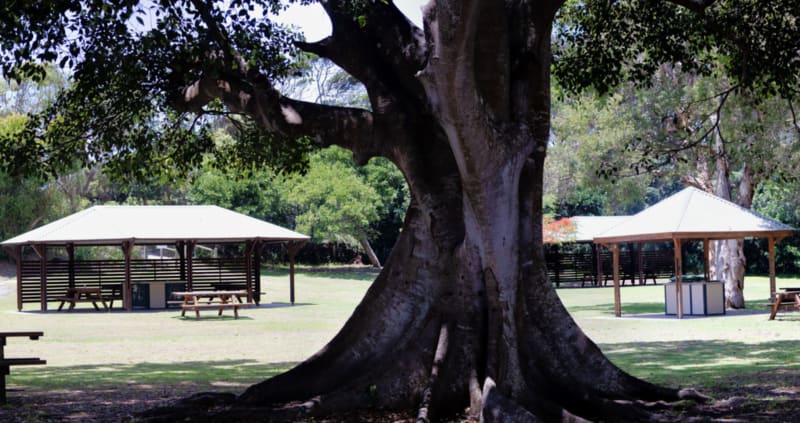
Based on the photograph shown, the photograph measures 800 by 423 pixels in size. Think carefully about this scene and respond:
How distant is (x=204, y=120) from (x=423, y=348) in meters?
6.69

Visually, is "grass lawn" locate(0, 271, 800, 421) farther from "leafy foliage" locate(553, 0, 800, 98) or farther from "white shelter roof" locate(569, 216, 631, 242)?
"white shelter roof" locate(569, 216, 631, 242)

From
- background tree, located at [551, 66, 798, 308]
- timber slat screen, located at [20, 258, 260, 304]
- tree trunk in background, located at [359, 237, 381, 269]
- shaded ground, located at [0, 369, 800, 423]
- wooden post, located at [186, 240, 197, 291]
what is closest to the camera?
shaded ground, located at [0, 369, 800, 423]

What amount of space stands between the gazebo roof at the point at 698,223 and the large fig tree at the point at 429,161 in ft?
43.7

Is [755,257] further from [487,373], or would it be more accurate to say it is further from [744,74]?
[487,373]

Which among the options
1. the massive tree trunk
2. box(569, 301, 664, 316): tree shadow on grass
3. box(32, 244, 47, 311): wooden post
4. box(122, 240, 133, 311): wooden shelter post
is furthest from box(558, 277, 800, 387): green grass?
box(32, 244, 47, 311): wooden post

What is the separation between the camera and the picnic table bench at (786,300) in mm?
22328

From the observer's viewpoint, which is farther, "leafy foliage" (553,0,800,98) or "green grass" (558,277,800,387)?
"green grass" (558,277,800,387)

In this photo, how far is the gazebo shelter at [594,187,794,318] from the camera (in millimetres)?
24500

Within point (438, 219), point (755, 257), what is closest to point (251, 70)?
point (438, 219)

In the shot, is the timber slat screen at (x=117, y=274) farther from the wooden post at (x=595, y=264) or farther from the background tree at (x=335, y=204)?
the wooden post at (x=595, y=264)

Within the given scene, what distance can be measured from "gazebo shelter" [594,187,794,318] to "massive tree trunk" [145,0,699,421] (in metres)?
16.1

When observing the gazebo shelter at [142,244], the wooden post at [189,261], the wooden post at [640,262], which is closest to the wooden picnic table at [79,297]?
the gazebo shelter at [142,244]

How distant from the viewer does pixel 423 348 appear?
8.98 metres

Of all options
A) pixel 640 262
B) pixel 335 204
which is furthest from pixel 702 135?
pixel 335 204
